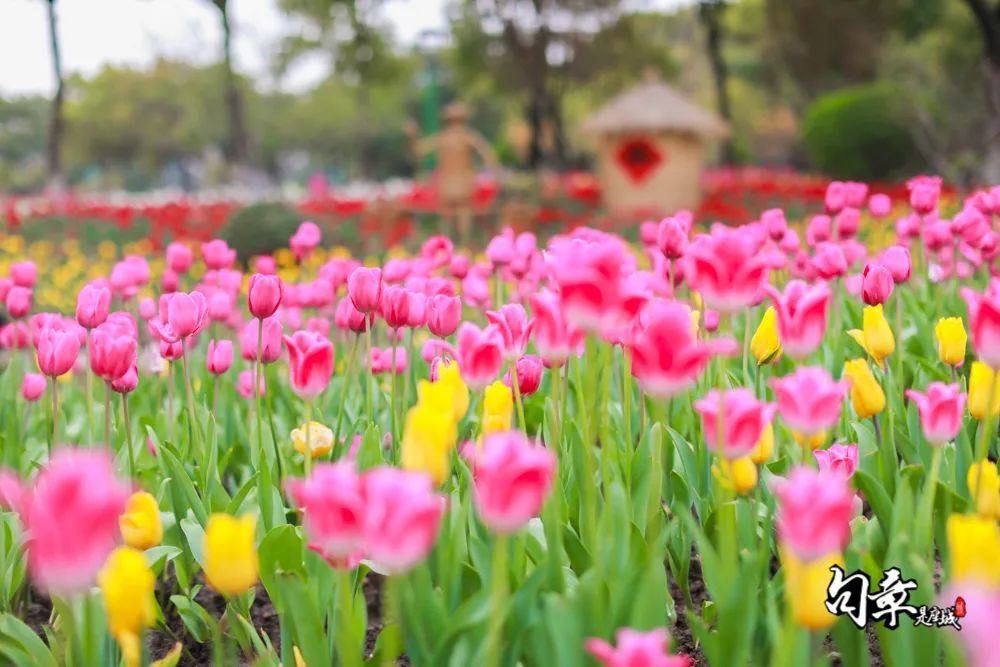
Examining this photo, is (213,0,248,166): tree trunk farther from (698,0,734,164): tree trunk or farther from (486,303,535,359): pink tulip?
(486,303,535,359): pink tulip

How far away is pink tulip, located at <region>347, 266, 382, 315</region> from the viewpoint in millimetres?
1873

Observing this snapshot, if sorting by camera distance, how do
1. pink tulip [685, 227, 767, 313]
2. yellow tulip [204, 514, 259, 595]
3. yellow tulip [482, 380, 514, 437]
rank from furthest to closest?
1. yellow tulip [482, 380, 514, 437]
2. pink tulip [685, 227, 767, 313]
3. yellow tulip [204, 514, 259, 595]

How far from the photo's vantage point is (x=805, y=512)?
3.06 feet

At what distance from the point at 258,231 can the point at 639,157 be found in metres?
5.76

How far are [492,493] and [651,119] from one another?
12149mm

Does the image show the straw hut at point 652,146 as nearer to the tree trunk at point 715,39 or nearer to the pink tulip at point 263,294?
the tree trunk at point 715,39

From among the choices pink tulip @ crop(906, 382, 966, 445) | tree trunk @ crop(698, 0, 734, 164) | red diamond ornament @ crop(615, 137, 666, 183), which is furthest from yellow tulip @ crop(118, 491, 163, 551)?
tree trunk @ crop(698, 0, 734, 164)

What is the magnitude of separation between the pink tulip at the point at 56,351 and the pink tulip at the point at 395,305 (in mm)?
553

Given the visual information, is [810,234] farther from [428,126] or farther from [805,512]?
[428,126]

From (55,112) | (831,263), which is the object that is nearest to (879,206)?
(831,263)

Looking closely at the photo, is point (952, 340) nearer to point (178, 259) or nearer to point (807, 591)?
point (807, 591)

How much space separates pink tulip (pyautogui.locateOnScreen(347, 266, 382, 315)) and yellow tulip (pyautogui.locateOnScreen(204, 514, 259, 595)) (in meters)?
0.87

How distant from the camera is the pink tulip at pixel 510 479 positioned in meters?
0.95

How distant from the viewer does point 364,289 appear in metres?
1.88
